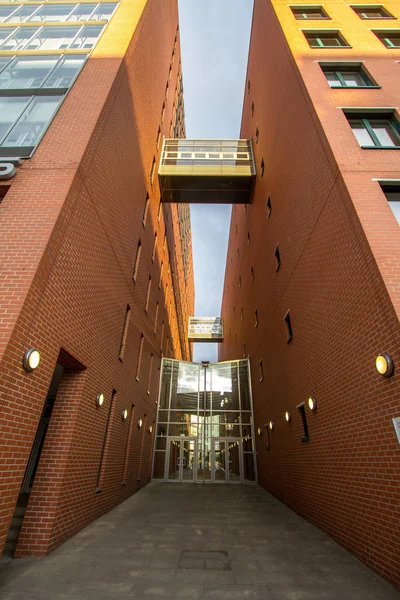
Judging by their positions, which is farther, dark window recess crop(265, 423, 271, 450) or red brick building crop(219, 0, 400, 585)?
dark window recess crop(265, 423, 271, 450)

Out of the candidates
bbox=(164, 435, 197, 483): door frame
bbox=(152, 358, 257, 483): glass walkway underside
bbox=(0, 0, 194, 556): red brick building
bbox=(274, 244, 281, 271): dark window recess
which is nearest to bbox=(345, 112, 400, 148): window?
bbox=(274, 244, 281, 271): dark window recess

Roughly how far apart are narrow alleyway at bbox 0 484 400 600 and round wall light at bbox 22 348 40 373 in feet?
9.50

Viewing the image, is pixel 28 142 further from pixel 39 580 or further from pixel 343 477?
pixel 343 477

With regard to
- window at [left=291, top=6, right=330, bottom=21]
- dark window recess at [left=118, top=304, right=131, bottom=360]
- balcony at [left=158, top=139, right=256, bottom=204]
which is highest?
window at [left=291, top=6, right=330, bottom=21]

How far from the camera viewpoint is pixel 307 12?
13.4 metres

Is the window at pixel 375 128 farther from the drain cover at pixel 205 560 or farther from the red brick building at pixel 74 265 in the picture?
the drain cover at pixel 205 560

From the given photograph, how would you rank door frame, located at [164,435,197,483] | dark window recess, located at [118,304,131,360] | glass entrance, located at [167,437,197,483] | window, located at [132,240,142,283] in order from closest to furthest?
dark window recess, located at [118,304,131,360], window, located at [132,240,142,283], door frame, located at [164,435,197,483], glass entrance, located at [167,437,197,483]

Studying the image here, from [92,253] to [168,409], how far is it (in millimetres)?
14344

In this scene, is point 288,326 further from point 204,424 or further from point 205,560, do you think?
point 204,424

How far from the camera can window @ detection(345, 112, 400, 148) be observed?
25.3ft

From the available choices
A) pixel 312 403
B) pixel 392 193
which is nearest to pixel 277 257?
pixel 392 193

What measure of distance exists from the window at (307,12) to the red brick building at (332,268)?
0.24 ft

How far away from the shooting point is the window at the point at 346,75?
9641 millimetres

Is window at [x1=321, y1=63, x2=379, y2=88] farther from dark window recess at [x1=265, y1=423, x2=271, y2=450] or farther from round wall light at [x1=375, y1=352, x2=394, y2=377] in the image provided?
dark window recess at [x1=265, y1=423, x2=271, y2=450]
